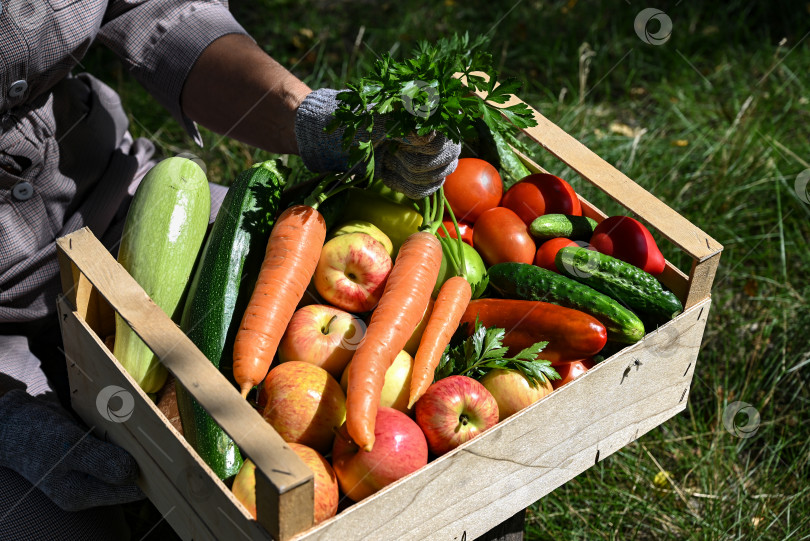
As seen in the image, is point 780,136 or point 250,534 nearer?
point 250,534

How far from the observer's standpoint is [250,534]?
1.26m

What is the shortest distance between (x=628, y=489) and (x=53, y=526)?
158cm

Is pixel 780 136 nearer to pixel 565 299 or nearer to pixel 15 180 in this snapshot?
pixel 565 299

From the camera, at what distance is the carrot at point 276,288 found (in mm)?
1502

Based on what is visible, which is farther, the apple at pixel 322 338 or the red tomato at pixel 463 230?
the red tomato at pixel 463 230

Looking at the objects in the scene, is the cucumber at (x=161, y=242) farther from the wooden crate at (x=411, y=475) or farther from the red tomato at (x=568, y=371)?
the red tomato at (x=568, y=371)

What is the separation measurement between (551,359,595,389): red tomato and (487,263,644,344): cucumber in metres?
0.09

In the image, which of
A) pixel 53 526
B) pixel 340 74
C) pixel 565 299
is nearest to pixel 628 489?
pixel 565 299

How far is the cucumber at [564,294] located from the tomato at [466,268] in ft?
0.10
